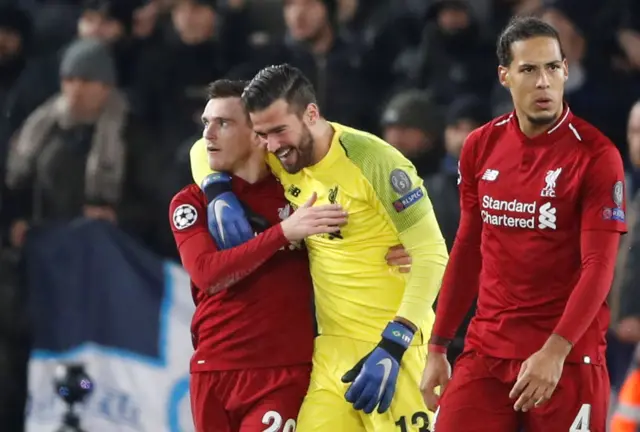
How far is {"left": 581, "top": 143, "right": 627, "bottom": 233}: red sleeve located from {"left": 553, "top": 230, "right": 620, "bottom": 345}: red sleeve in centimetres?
4

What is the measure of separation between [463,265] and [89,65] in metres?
4.07

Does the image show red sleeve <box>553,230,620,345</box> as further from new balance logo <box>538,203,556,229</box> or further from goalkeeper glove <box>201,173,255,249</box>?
goalkeeper glove <box>201,173,255,249</box>

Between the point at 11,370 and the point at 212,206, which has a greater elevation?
the point at 212,206

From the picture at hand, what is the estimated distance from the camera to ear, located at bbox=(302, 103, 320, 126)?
551cm

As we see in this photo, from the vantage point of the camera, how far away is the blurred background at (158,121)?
316 inches

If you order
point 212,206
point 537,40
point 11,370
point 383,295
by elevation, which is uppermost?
point 537,40

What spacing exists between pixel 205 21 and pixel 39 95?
1.17m

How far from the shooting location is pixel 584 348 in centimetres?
495

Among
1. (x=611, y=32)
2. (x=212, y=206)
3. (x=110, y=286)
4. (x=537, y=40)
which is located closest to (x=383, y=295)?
(x=212, y=206)

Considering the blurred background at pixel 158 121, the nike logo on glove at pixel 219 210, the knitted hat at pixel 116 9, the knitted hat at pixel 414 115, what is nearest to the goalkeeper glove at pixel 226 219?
the nike logo on glove at pixel 219 210

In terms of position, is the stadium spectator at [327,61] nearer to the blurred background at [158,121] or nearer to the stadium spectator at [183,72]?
the blurred background at [158,121]

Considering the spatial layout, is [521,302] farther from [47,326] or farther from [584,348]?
[47,326]

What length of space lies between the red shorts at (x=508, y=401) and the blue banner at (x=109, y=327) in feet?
10.0

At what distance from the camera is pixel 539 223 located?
4969 mm
